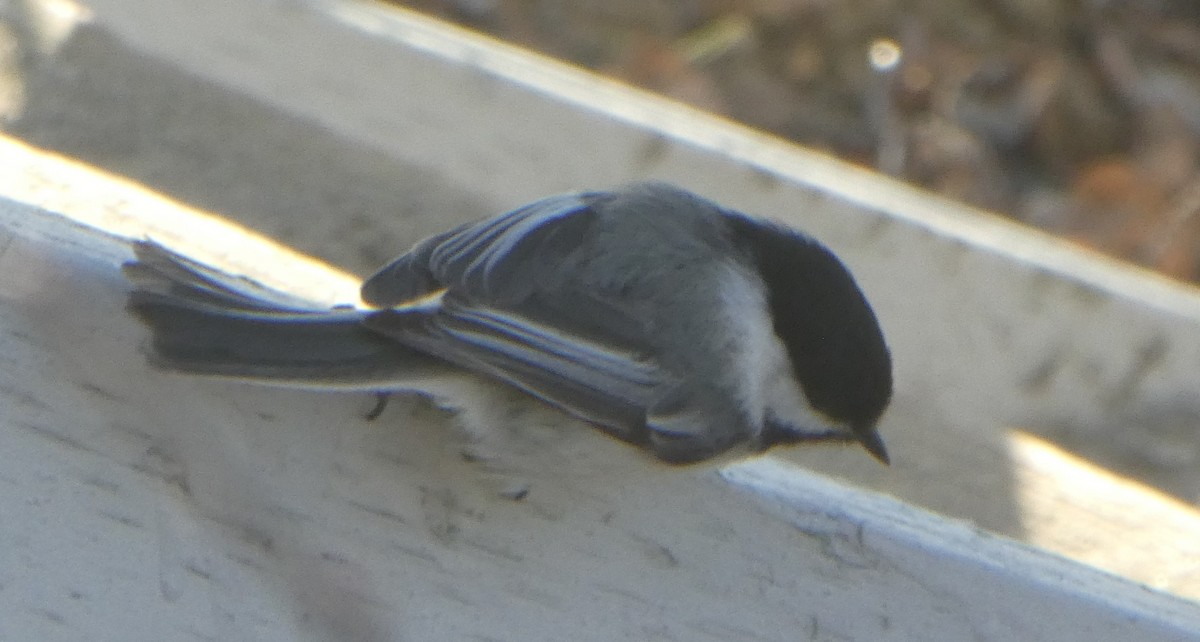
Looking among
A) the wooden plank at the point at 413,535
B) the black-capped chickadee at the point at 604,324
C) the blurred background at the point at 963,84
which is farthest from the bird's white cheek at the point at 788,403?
the blurred background at the point at 963,84

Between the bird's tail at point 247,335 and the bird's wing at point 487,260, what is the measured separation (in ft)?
0.21

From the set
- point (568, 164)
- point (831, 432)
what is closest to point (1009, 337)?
point (568, 164)

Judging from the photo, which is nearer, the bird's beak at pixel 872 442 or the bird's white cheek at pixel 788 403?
the bird's white cheek at pixel 788 403

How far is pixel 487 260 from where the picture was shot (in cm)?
115

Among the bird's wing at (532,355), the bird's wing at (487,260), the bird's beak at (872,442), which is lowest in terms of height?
the bird's beak at (872,442)

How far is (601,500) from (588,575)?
59 mm

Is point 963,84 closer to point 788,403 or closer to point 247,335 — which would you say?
point 788,403

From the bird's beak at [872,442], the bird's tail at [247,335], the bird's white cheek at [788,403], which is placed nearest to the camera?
the bird's tail at [247,335]

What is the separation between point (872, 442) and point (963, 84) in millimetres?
1866

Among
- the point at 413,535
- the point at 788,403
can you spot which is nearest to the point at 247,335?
the point at 413,535

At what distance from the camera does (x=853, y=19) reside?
318 centimetres

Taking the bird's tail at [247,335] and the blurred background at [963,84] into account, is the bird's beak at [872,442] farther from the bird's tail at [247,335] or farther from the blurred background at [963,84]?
the blurred background at [963,84]

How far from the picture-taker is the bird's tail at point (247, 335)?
965mm

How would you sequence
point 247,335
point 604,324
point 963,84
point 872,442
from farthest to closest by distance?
1. point 963,84
2. point 872,442
3. point 604,324
4. point 247,335
